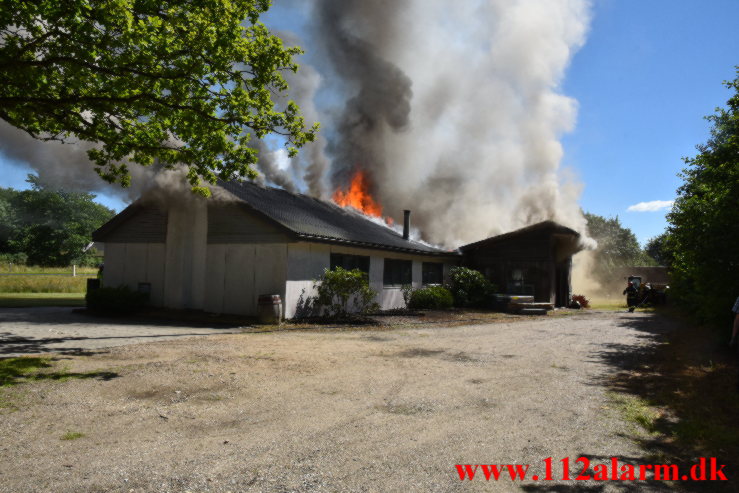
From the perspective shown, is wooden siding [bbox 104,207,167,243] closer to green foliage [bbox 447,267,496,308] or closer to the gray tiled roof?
the gray tiled roof

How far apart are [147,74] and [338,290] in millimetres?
Answer: 9151

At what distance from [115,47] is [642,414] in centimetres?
1008

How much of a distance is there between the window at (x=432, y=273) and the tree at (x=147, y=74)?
13.2m

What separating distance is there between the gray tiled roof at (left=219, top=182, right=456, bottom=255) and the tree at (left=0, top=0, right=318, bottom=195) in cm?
427

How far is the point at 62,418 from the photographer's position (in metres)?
5.04

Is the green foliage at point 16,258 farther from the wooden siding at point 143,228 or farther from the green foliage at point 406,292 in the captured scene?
the green foliage at point 406,292

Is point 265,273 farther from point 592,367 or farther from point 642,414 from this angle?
point 642,414

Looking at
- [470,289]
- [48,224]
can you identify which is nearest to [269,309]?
[470,289]

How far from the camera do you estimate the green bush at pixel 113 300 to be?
15.8m

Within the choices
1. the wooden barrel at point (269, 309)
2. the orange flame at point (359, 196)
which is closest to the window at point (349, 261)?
the wooden barrel at point (269, 309)

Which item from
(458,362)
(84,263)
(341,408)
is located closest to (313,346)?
(458,362)

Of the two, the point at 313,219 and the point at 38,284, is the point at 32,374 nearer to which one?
the point at 313,219

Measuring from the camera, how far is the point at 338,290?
1586 centimetres

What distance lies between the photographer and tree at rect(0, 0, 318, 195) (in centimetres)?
778
